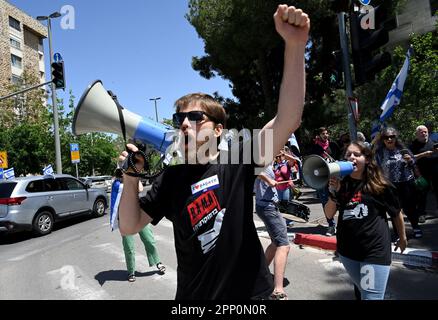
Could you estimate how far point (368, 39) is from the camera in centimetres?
542

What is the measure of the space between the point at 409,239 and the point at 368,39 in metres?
3.12

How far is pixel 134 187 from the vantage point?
180 centimetres

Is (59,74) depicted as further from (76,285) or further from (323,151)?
(323,151)

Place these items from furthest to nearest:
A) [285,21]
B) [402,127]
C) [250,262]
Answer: [402,127], [250,262], [285,21]

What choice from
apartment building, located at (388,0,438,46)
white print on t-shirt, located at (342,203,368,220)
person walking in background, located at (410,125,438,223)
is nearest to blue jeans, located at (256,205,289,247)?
white print on t-shirt, located at (342,203,368,220)

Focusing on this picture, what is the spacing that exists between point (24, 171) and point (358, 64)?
29.7 m

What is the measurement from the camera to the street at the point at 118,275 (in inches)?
174

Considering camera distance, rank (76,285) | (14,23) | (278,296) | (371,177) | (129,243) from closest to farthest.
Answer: (371,177) → (278,296) → (129,243) → (76,285) → (14,23)

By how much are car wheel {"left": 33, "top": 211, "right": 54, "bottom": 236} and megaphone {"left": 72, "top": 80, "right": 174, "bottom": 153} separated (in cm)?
932

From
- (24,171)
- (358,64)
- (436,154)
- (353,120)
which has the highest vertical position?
(358,64)

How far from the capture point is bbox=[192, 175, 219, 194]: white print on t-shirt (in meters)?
1.77

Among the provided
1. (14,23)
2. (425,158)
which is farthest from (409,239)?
(14,23)
